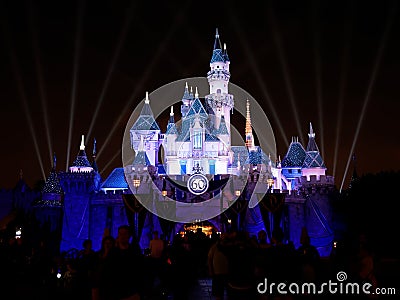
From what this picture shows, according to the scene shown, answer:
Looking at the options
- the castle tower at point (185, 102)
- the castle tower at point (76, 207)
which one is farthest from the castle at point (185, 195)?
the castle tower at point (185, 102)

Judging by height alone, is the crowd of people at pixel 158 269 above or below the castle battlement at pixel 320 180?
below

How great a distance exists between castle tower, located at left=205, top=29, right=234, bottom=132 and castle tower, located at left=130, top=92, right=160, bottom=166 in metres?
11.8

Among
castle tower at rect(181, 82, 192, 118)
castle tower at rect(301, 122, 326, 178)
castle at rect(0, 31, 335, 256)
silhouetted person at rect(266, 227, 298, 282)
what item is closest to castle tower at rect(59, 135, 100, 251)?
castle at rect(0, 31, 335, 256)

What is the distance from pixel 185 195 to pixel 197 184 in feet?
4.80

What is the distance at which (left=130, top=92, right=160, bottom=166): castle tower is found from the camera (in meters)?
58.0

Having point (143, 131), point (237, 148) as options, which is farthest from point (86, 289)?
point (237, 148)

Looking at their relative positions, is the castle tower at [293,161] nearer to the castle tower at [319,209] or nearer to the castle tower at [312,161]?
the castle tower at [312,161]

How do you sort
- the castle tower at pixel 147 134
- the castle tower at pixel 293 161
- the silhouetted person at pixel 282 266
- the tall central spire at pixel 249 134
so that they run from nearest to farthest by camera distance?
the silhouetted person at pixel 282 266 < the castle tower at pixel 293 161 < the castle tower at pixel 147 134 < the tall central spire at pixel 249 134

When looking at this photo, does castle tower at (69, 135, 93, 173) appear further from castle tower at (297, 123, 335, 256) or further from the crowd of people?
the crowd of people

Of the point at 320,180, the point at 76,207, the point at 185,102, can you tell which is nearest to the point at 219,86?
the point at 185,102

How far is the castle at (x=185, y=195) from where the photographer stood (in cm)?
3341

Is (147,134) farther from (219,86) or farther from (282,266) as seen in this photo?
(282,266)

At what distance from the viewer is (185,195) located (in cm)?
3769

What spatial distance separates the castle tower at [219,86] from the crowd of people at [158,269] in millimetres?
54241
